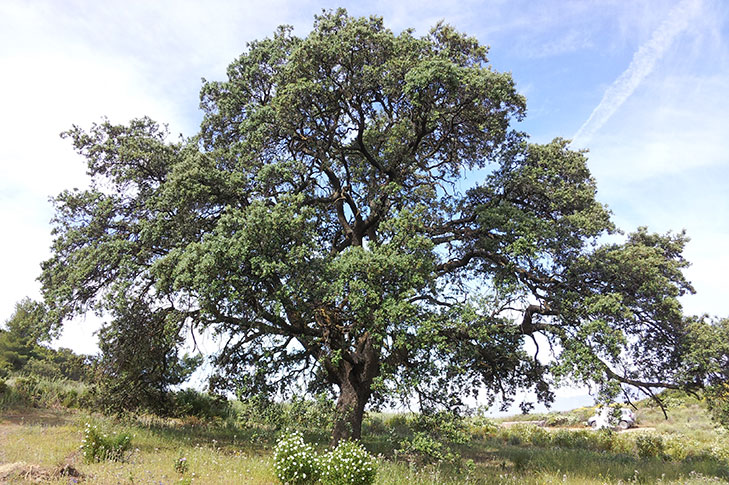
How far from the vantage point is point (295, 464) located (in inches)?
311

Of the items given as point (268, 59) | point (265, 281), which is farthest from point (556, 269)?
point (268, 59)

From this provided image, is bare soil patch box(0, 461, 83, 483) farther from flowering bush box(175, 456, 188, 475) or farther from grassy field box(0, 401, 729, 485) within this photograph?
flowering bush box(175, 456, 188, 475)

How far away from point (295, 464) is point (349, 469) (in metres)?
1.17

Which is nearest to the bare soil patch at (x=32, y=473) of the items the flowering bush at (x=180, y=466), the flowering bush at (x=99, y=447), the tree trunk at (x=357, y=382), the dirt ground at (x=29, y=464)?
the dirt ground at (x=29, y=464)

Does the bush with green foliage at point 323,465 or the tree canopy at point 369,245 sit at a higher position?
the tree canopy at point 369,245

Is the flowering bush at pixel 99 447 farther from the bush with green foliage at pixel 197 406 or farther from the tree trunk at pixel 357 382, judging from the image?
the bush with green foliage at pixel 197 406

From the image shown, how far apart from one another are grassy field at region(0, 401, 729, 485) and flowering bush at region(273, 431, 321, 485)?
69 cm

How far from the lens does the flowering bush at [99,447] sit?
28.9 feet

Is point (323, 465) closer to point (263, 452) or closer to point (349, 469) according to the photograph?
point (349, 469)

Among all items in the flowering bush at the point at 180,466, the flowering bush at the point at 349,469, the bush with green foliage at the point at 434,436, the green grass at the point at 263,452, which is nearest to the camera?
the flowering bush at the point at 349,469

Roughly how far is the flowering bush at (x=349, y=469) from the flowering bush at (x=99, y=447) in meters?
4.95

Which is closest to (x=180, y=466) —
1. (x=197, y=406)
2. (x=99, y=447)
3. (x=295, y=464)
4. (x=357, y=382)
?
(x=99, y=447)

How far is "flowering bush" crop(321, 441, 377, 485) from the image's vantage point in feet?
24.3

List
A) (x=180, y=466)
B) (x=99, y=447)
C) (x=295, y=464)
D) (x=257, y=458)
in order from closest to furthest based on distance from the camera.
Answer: (x=295, y=464) < (x=180, y=466) < (x=99, y=447) < (x=257, y=458)
